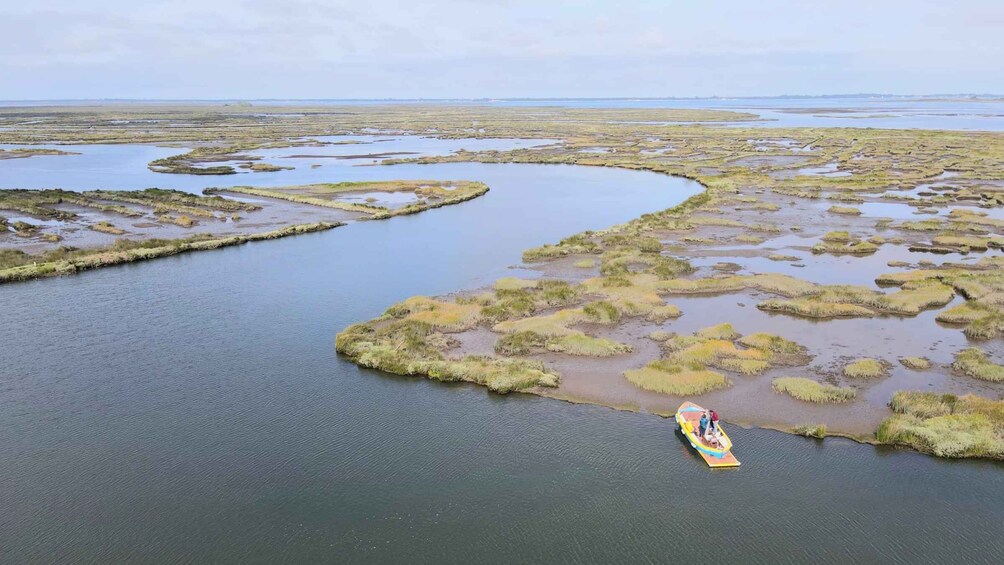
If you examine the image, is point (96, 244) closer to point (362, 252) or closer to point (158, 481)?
point (362, 252)

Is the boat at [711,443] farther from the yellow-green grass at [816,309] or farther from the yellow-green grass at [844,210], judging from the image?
the yellow-green grass at [844,210]

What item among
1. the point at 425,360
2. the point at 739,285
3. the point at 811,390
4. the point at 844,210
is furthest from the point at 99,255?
the point at 844,210

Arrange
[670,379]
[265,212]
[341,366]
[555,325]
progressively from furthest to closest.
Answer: [265,212] → [555,325] → [341,366] → [670,379]

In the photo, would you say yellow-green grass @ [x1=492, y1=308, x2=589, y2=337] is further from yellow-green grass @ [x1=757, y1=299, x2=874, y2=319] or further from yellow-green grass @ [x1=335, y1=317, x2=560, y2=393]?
yellow-green grass @ [x1=757, y1=299, x2=874, y2=319]


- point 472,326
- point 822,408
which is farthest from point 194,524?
point 822,408

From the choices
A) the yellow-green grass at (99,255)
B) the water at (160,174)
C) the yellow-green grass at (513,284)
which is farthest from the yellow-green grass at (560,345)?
the water at (160,174)

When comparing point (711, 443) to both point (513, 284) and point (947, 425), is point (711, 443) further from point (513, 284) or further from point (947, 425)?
point (513, 284)
